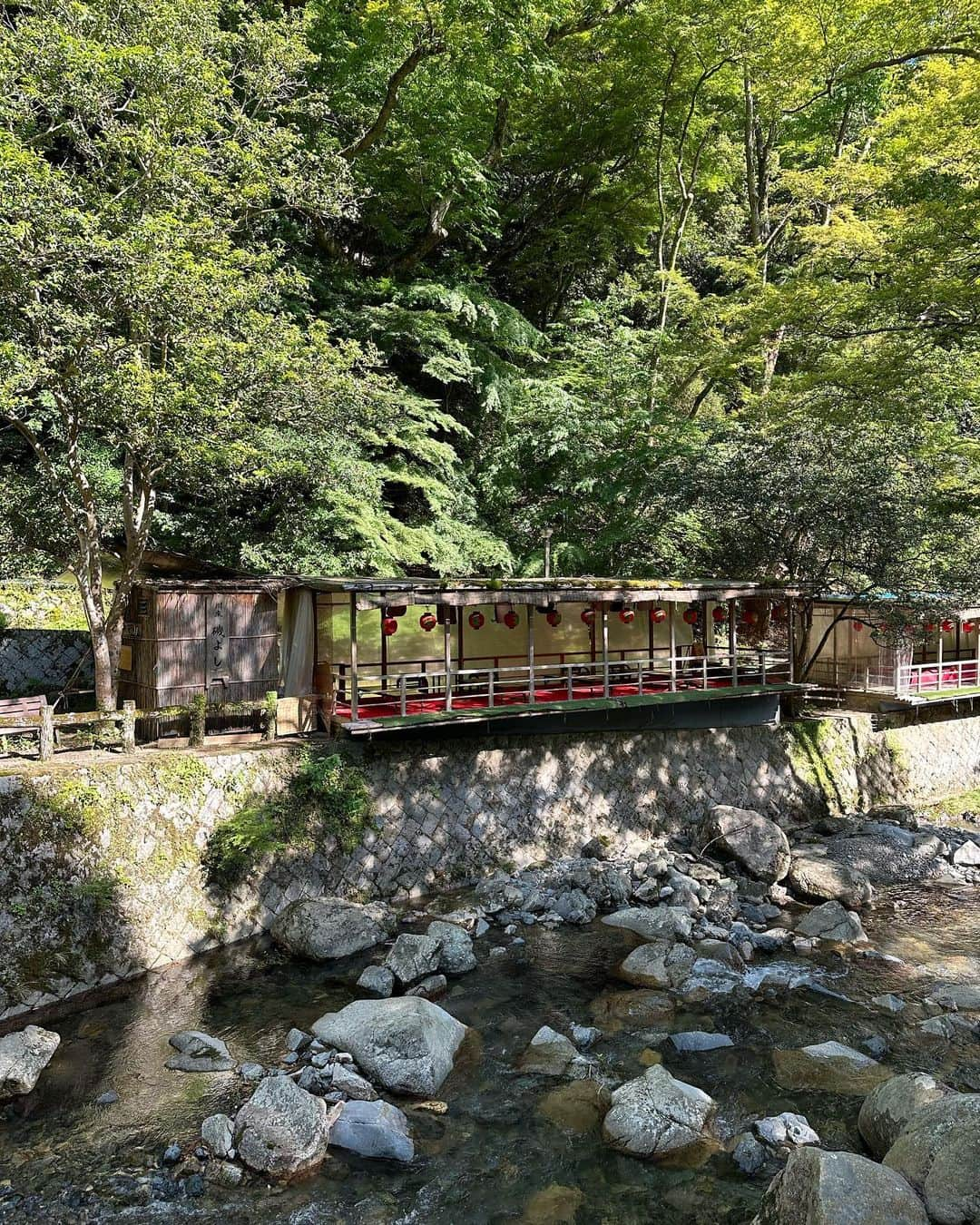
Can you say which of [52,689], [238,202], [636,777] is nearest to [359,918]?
[636,777]

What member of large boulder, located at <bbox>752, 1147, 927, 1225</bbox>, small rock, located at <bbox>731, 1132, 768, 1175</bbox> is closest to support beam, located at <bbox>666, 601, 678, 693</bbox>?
small rock, located at <bbox>731, 1132, 768, 1175</bbox>

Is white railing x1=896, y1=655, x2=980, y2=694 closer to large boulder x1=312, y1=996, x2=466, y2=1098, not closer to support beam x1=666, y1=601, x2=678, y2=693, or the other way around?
support beam x1=666, y1=601, x2=678, y2=693

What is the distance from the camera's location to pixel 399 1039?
997cm

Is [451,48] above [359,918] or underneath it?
above

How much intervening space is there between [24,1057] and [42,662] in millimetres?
13231

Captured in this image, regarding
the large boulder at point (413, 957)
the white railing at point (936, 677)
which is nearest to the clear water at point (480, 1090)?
the large boulder at point (413, 957)

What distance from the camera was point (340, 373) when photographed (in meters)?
19.3

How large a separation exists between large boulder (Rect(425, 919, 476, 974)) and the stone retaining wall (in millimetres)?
2108

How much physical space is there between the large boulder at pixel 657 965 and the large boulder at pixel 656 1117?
3075 millimetres

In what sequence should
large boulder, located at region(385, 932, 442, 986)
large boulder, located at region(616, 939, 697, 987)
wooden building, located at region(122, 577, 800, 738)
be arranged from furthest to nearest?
1. wooden building, located at region(122, 577, 800, 738)
2. large boulder, located at region(616, 939, 697, 987)
3. large boulder, located at region(385, 932, 442, 986)

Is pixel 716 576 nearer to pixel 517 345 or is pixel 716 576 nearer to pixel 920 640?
pixel 920 640

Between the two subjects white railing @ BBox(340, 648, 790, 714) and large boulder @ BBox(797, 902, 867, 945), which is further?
white railing @ BBox(340, 648, 790, 714)

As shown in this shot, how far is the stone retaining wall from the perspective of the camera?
11688 mm

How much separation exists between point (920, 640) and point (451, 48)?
2199 centimetres
